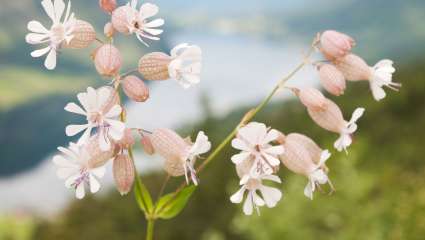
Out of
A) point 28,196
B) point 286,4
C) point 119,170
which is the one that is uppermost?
point 119,170

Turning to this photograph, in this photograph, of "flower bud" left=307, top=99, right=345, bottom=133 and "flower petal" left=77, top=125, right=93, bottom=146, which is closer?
"flower petal" left=77, top=125, right=93, bottom=146

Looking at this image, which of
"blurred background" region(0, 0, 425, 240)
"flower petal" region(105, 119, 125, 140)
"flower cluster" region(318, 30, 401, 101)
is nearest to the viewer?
"flower petal" region(105, 119, 125, 140)

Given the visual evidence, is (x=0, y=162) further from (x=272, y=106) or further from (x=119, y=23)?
(x=119, y=23)

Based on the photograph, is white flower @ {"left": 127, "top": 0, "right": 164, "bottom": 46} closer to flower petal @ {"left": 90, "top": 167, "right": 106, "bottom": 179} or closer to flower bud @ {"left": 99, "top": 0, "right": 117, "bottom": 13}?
flower bud @ {"left": 99, "top": 0, "right": 117, "bottom": 13}

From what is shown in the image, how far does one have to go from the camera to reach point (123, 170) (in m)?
0.72

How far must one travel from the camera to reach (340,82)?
77cm

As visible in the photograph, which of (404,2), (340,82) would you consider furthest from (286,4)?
(340,82)

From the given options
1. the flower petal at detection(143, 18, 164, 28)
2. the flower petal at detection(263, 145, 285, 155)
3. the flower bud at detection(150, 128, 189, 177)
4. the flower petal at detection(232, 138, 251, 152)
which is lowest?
the flower bud at detection(150, 128, 189, 177)

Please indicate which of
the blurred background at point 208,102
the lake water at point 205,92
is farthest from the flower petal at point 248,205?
the lake water at point 205,92

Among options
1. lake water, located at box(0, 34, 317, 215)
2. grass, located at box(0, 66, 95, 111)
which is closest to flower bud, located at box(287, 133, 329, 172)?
lake water, located at box(0, 34, 317, 215)

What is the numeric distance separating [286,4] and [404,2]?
1063 millimetres

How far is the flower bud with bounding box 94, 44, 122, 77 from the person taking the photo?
2.29ft

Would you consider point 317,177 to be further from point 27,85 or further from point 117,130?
point 27,85

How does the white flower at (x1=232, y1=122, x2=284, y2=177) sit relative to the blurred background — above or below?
above
